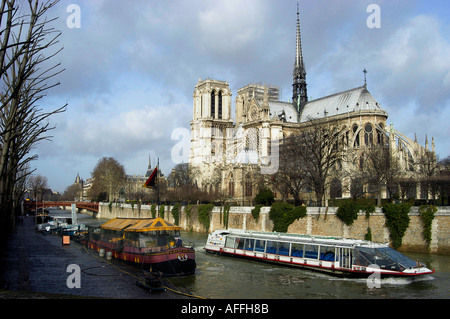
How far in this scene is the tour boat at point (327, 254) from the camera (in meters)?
23.5

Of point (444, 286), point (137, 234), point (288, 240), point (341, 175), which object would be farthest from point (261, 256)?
point (341, 175)

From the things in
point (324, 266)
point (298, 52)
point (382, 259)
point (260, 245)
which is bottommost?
point (324, 266)

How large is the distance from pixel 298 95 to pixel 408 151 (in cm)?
3126

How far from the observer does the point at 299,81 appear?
9075 cm

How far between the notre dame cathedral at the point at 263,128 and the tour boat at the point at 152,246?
26.1 meters

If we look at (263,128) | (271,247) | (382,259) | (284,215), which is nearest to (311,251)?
(271,247)

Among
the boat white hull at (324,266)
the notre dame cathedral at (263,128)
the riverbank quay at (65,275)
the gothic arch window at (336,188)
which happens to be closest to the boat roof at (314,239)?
the boat white hull at (324,266)

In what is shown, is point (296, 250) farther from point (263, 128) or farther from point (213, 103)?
point (213, 103)

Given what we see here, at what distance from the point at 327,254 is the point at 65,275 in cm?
1469

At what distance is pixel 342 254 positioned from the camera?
82.6 ft

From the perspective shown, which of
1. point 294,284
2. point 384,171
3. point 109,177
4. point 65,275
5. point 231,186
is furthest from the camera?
point 109,177

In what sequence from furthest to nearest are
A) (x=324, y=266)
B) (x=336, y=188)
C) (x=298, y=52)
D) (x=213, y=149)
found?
(x=213, y=149), (x=298, y=52), (x=336, y=188), (x=324, y=266)

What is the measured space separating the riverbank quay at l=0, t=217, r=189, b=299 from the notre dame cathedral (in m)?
28.6

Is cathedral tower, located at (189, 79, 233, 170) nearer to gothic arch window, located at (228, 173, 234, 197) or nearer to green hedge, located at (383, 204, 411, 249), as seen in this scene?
gothic arch window, located at (228, 173, 234, 197)
